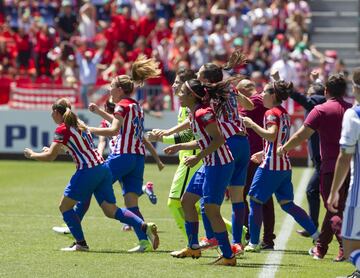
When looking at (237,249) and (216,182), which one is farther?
(237,249)

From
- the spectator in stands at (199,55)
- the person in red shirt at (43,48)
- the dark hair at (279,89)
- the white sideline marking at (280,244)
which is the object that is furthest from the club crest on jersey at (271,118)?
the person in red shirt at (43,48)

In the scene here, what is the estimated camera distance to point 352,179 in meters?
8.81

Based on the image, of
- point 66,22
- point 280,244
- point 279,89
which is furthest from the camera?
point 66,22

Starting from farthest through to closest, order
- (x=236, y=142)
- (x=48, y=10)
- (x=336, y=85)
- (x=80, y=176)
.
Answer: (x=48, y=10) → (x=80, y=176) → (x=236, y=142) → (x=336, y=85)

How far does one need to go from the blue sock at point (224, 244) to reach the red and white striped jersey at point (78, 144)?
1806 mm

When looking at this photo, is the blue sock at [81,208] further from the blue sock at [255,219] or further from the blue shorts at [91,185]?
the blue sock at [255,219]

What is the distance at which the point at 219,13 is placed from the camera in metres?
28.8

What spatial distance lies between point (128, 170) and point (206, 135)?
210cm

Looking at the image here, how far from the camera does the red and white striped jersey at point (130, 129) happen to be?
11.6 metres

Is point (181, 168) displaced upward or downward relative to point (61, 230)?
upward

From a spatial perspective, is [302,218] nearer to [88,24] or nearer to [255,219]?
[255,219]

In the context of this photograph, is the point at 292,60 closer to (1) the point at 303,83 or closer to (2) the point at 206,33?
(1) the point at 303,83

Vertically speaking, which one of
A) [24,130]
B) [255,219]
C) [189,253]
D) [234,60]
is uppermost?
[234,60]

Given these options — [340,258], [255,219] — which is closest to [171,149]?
[255,219]
